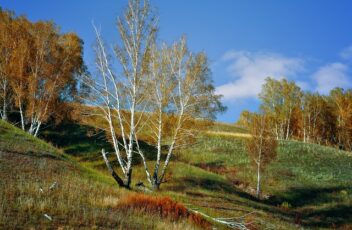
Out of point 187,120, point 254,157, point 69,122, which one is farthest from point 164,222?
point 69,122

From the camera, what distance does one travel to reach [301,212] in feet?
99.7

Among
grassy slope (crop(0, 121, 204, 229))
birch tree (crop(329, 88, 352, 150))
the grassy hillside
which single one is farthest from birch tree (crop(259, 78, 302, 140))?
grassy slope (crop(0, 121, 204, 229))

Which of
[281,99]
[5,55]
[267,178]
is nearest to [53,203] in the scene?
[5,55]

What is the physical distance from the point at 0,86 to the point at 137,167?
1508 cm

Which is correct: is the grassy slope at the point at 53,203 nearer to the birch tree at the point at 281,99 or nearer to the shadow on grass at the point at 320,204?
the shadow on grass at the point at 320,204

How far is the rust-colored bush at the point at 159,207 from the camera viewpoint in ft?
37.3

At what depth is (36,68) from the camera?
32906 mm

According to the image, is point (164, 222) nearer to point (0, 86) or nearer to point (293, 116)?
point (0, 86)

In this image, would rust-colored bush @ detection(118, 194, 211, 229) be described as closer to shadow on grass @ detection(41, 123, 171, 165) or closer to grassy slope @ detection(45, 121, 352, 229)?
grassy slope @ detection(45, 121, 352, 229)

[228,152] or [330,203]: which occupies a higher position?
[228,152]

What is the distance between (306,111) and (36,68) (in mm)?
57243

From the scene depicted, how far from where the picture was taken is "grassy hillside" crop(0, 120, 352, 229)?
32.0ft

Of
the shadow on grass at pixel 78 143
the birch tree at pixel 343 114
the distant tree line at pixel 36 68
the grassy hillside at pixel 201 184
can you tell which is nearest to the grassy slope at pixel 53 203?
the grassy hillside at pixel 201 184

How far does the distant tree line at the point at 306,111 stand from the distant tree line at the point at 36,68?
44678mm
